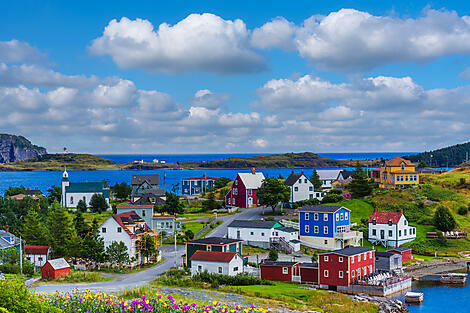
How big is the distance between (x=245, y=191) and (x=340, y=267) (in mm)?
43002

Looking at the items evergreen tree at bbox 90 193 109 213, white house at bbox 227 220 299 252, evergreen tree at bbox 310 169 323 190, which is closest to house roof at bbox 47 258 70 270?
white house at bbox 227 220 299 252

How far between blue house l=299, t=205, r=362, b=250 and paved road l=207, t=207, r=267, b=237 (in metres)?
10.5

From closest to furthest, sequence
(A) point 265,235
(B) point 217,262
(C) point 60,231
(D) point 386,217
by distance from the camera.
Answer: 1. (B) point 217,262
2. (C) point 60,231
3. (A) point 265,235
4. (D) point 386,217

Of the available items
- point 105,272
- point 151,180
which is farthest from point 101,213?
point 105,272

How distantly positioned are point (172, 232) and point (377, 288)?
3093 centimetres

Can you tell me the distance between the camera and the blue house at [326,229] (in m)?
59.8

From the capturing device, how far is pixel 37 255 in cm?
5088

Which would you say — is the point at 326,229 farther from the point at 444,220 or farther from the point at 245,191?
the point at 245,191

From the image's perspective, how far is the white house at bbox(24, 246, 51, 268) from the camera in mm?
50812

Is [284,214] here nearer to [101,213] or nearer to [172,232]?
[172,232]

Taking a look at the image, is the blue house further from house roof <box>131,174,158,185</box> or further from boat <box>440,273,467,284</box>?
house roof <box>131,174,158,185</box>

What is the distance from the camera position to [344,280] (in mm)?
43781

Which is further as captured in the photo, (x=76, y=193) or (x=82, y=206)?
(x=76, y=193)

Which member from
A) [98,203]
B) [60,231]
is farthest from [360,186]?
[60,231]
